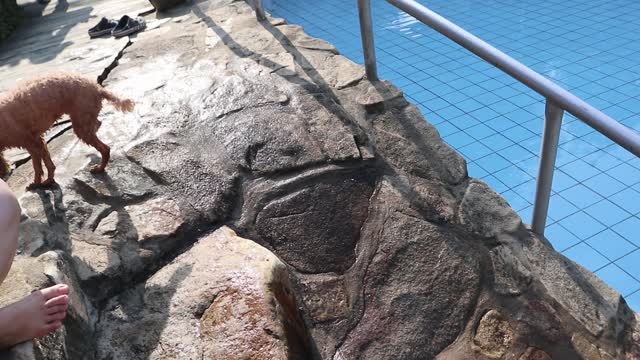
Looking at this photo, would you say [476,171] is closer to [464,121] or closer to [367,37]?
[464,121]

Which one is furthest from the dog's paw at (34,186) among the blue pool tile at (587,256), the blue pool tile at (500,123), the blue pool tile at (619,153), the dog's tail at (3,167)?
the blue pool tile at (619,153)

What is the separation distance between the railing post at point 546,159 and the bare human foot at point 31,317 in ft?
6.03

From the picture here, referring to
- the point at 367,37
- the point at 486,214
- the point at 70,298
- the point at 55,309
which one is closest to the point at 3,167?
the point at 70,298

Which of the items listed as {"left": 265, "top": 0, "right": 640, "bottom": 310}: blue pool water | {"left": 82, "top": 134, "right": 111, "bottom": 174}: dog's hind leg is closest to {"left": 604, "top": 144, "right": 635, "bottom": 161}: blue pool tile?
{"left": 265, "top": 0, "right": 640, "bottom": 310}: blue pool water

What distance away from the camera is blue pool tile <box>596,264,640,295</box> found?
402cm

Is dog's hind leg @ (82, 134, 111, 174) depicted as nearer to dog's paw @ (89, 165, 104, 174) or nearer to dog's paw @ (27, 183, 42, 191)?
dog's paw @ (89, 165, 104, 174)

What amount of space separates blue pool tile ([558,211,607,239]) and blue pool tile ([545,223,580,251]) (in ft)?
0.13

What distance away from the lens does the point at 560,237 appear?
14.3ft

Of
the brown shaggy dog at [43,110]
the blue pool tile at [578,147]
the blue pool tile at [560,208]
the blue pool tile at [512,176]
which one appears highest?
the brown shaggy dog at [43,110]

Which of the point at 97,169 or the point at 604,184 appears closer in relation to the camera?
the point at 97,169

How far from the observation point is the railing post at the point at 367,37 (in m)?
3.22

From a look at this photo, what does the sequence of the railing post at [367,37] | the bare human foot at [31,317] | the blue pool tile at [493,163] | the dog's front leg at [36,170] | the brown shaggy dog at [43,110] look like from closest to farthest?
the bare human foot at [31,317] < the brown shaggy dog at [43,110] < the dog's front leg at [36,170] < the railing post at [367,37] < the blue pool tile at [493,163]

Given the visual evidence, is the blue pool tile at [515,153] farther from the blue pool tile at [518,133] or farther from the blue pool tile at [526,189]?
the blue pool tile at [526,189]

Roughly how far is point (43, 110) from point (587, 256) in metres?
3.82
